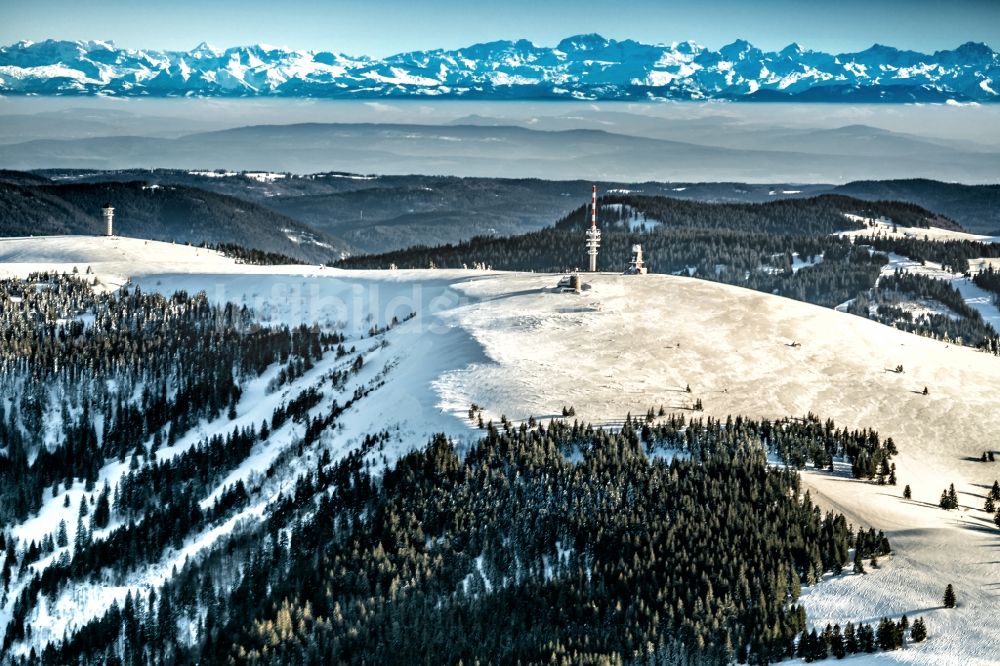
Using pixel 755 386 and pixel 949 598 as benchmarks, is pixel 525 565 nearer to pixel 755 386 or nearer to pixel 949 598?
pixel 949 598

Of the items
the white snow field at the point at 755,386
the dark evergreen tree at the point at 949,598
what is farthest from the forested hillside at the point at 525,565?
the dark evergreen tree at the point at 949,598

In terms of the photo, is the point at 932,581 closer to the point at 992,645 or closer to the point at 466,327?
the point at 992,645

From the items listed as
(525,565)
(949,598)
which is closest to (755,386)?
(525,565)

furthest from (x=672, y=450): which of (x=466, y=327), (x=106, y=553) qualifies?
(x=106, y=553)

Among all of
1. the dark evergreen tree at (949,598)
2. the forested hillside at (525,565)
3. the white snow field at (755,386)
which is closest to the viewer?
the dark evergreen tree at (949,598)

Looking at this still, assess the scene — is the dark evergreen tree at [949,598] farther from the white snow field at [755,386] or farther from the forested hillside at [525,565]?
the forested hillside at [525,565]

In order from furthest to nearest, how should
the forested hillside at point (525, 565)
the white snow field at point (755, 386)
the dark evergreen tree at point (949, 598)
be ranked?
1. the white snow field at point (755, 386)
2. the forested hillside at point (525, 565)
3. the dark evergreen tree at point (949, 598)

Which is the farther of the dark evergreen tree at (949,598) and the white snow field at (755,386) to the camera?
the white snow field at (755,386)

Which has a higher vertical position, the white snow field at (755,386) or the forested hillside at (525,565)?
the white snow field at (755,386)
